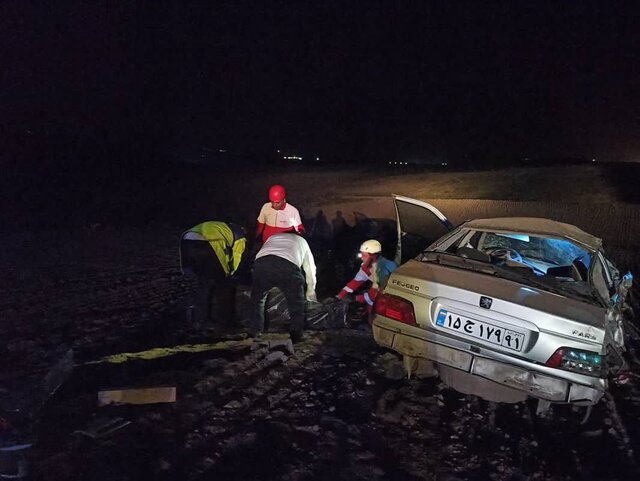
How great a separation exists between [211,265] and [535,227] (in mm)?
3194

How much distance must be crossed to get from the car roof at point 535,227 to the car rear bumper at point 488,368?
1158 millimetres

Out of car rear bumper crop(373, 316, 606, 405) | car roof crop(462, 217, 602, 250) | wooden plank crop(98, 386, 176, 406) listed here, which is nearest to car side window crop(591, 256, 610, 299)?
car roof crop(462, 217, 602, 250)

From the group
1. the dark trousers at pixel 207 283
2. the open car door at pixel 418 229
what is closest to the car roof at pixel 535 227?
the open car door at pixel 418 229

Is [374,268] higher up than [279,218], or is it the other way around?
[279,218]

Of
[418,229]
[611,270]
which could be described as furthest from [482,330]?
[418,229]

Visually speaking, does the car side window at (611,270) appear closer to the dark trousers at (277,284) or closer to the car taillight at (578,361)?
the car taillight at (578,361)

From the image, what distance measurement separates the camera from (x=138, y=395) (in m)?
3.86

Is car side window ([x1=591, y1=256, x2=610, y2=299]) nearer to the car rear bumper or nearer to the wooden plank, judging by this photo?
the car rear bumper

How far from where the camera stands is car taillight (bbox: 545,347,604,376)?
3.35 meters

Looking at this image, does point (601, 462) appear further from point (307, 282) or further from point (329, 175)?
point (329, 175)

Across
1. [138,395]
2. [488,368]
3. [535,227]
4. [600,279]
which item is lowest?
[138,395]

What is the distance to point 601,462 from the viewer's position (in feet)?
11.5

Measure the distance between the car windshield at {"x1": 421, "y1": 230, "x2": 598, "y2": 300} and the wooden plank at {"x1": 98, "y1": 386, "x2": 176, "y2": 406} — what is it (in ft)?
7.34

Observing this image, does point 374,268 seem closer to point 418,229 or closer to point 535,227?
point 535,227
